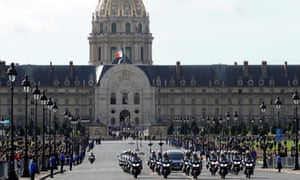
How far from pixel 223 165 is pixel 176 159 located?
24.5 feet

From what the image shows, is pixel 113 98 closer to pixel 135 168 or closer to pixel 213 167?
pixel 213 167

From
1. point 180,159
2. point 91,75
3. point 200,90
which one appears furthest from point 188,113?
point 180,159

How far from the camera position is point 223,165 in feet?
169

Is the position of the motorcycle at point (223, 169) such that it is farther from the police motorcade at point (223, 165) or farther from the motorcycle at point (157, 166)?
the motorcycle at point (157, 166)

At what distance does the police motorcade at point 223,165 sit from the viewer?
5130 cm

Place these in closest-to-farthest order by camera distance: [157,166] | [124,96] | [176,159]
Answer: [157,166] < [176,159] < [124,96]

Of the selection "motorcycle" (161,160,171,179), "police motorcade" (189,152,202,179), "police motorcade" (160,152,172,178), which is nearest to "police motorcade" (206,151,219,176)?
"police motorcade" (160,152,172,178)

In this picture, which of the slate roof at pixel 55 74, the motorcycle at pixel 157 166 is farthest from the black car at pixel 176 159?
the slate roof at pixel 55 74

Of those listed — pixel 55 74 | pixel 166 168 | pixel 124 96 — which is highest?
pixel 55 74

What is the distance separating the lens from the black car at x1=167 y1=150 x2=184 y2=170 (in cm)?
5825

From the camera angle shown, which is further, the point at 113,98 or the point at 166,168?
the point at 113,98

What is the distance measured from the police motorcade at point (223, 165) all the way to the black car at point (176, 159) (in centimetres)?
523

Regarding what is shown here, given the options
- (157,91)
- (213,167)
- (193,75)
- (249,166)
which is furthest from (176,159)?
(193,75)

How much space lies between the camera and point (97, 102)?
175500 millimetres
